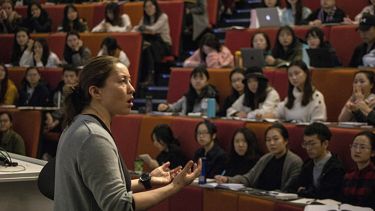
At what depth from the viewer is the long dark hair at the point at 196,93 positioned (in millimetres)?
4996

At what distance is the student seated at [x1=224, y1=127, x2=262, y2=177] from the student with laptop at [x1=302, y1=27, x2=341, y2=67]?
0.84 m

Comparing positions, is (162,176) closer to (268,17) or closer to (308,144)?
(308,144)

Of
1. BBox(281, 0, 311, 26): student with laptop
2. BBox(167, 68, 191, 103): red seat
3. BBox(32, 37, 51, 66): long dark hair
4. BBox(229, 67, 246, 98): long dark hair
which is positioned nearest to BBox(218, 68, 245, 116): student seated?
BBox(229, 67, 246, 98): long dark hair

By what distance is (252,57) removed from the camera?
16.6 feet

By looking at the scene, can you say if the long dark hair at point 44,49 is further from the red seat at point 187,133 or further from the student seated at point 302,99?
the student seated at point 302,99

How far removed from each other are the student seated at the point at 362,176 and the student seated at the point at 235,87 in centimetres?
152

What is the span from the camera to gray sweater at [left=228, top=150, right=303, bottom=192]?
3.69 m

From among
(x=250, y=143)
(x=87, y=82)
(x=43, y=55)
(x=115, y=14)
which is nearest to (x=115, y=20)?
(x=115, y=14)

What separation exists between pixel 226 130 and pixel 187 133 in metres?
0.35

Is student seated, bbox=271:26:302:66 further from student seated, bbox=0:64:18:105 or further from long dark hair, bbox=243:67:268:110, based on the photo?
student seated, bbox=0:64:18:105

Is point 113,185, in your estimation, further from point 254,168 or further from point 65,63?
point 65,63

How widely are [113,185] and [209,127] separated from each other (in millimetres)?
2775

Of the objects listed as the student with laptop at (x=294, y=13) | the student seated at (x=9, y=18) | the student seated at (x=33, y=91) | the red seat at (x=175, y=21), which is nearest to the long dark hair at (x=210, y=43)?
the student with laptop at (x=294, y=13)

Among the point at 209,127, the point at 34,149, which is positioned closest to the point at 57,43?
the point at 34,149
